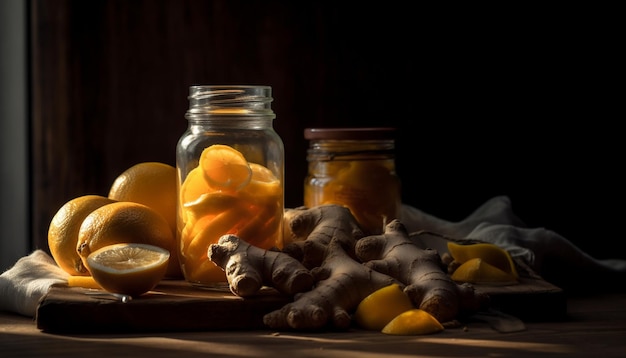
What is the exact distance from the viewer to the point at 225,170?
4.75ft

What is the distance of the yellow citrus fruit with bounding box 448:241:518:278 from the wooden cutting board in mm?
402

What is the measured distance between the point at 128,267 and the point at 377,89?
48.8 inches

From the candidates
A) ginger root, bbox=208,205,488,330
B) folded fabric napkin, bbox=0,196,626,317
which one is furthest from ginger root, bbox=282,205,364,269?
folded fabric napkin, bbox=0,196,626,317

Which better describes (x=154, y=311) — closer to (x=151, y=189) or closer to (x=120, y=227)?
(x=120, y=227)

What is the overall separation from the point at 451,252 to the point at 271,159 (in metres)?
0.38

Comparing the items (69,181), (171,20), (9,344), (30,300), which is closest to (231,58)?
(171,20)

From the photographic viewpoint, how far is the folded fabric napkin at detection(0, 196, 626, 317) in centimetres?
165

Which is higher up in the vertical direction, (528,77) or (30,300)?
(528,77)

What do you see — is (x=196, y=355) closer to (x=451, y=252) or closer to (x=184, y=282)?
(x=184, y=282)

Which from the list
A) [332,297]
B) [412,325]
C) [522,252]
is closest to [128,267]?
[332,297]

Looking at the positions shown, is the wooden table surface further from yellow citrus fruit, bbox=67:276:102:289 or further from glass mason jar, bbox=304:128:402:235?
glass mason jar, bbox=304:128:402:235

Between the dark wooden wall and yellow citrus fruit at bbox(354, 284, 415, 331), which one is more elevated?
the dark wooden wall

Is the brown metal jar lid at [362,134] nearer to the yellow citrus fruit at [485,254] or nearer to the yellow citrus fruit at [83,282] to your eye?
the yellow citrus fruit at [485,254]

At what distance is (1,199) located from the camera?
249 centimetres
